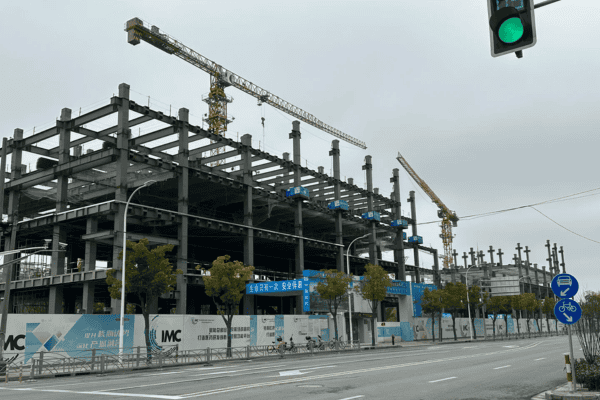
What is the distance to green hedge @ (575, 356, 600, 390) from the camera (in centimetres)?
1292

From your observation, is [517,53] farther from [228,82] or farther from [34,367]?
[228,82]

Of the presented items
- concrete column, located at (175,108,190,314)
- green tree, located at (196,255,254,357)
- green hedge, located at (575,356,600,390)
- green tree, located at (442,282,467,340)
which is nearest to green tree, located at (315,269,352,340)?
green tree, located at (196,255,254,357)

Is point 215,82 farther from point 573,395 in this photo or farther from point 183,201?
point 573,395

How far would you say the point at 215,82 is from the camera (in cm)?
→ 8569

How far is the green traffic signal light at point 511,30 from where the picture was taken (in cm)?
542

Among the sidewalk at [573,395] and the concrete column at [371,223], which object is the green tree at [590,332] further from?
the concrete column at [371,223]

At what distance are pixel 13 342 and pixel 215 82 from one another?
63.5 meters

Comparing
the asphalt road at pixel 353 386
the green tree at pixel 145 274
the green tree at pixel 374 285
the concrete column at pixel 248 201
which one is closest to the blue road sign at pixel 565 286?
the asphalt road at pixel 353 386

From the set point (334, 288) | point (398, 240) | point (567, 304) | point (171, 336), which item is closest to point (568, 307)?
point (567, 304)

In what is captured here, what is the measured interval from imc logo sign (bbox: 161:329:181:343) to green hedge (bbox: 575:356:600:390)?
91.6 ft

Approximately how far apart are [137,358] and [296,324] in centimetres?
1892

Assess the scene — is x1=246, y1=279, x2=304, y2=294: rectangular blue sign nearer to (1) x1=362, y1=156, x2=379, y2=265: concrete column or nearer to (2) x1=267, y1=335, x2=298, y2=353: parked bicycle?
(2) x1=267, y1=335, x2=298, y2=353: parked bicycle

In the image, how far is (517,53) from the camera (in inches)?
217

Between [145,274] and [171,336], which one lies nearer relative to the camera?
[145,274]
